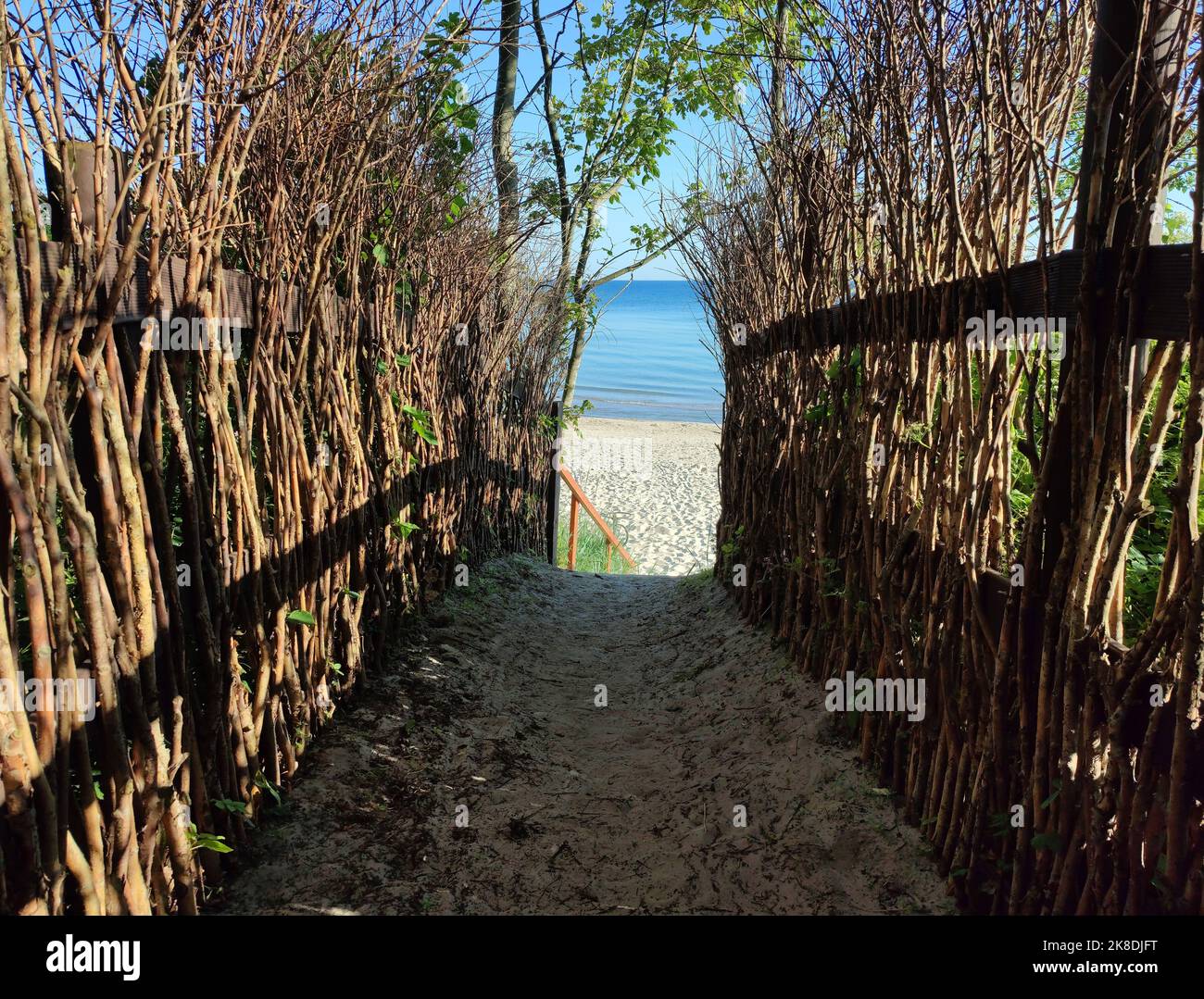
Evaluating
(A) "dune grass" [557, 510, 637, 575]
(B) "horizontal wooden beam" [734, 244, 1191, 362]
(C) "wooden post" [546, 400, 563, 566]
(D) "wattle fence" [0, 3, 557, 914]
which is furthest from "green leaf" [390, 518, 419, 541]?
(A) "dune grass" [557, 510, 637, 575]

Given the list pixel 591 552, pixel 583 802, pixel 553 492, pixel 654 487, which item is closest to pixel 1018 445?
pixel 583 802

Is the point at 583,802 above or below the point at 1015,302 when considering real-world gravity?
below

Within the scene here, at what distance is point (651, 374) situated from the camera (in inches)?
1566

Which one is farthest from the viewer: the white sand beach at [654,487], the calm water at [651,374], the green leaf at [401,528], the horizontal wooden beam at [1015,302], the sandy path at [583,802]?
the calm water at [651,374]

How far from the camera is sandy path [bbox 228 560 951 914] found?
2.40 m

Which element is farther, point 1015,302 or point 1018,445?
point 1018,445

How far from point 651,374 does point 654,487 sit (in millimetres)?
24269

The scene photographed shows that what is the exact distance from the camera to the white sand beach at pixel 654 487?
12.3 meters

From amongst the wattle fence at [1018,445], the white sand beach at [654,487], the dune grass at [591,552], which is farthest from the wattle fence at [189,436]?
the dune grass at [591,552]

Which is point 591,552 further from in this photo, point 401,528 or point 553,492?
point 401,528

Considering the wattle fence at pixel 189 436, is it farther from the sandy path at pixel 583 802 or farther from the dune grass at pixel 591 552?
the dune grass at pixel 591 552

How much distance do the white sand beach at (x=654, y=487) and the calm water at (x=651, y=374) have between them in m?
1.43

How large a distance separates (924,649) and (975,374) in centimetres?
156
